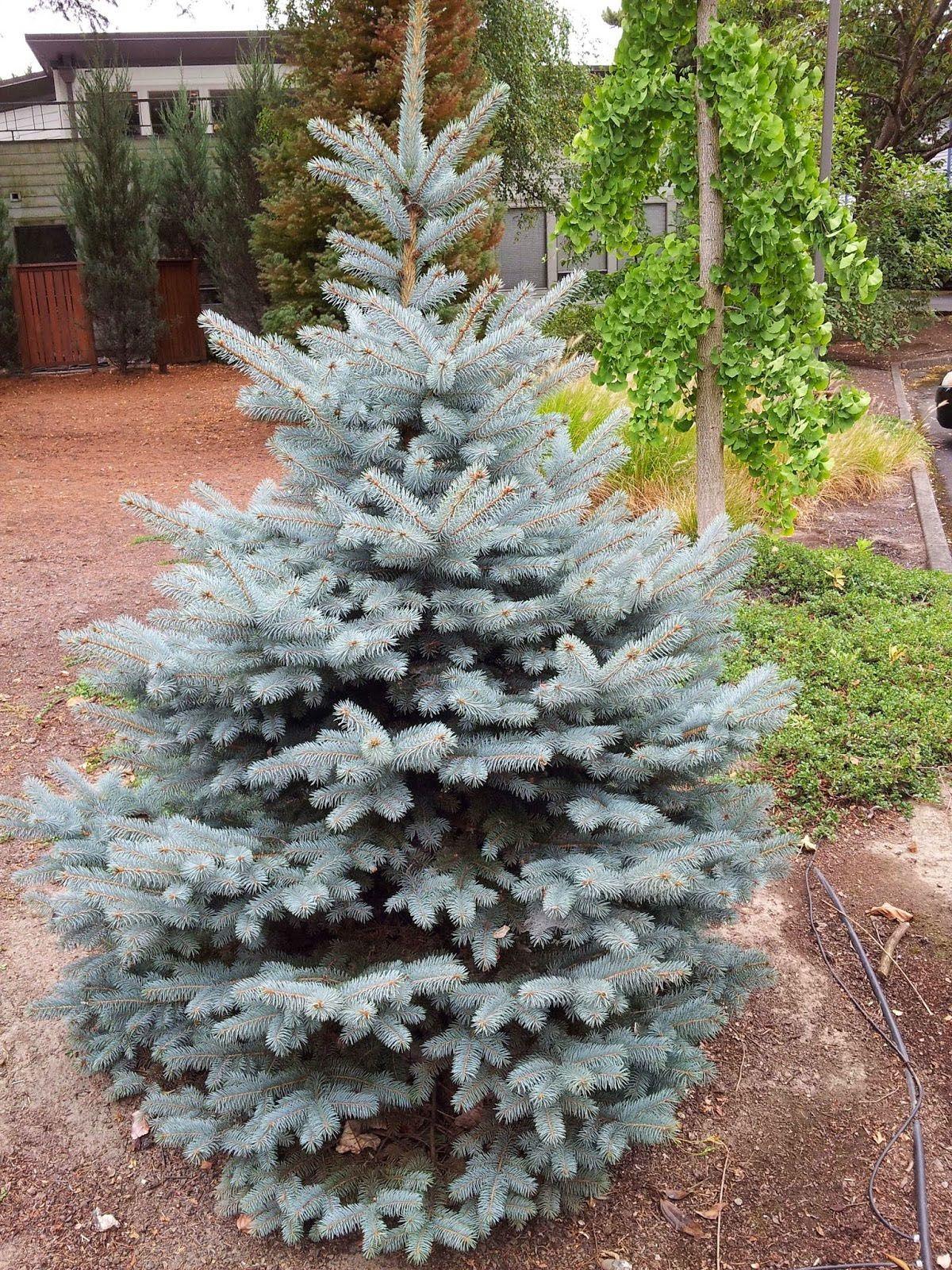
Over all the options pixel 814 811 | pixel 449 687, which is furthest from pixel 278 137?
pixel 449 687

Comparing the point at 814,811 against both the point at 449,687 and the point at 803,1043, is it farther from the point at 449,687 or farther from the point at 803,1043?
the point at 449,687

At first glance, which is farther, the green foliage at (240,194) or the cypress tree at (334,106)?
the green foliage at (240,194)

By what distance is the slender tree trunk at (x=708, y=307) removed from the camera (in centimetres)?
562

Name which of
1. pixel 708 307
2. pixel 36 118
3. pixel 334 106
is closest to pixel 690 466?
pixel 708 307

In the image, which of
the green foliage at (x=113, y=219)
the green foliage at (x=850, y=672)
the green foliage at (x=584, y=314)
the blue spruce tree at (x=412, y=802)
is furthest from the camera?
the green foliage at (x=113, y=219)

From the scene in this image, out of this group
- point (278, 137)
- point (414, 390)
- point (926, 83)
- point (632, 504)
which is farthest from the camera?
point (926, 83)

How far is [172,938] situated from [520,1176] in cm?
96

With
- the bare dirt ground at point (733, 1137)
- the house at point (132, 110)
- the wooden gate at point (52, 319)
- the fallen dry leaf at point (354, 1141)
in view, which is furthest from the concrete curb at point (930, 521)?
the wooden gate at point (52, 319)

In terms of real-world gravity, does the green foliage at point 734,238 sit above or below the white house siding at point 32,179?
below

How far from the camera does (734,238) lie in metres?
5.72

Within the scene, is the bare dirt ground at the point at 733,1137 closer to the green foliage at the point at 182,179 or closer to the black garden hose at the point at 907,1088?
the black garden hose at the point at 907,1088

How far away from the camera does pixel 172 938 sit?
241cm

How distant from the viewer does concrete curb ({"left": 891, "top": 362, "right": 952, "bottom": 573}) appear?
760 cm

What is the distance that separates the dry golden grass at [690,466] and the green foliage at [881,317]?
647 centimetres
